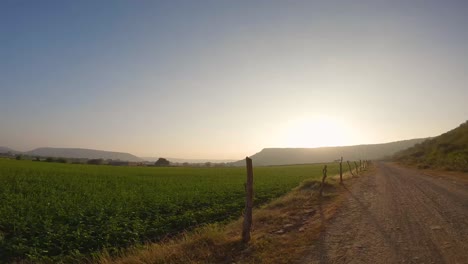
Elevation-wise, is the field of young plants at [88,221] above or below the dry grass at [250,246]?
below

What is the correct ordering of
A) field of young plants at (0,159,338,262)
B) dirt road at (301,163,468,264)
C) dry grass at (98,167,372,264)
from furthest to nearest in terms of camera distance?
field of young plants at (0,159,338,262), dry grass at (98,167,372,264), dirt road at (301,163,468,264)

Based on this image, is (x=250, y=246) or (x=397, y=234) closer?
(x=250, y=246)

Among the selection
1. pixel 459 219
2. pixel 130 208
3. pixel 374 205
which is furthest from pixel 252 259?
pixel 130 208

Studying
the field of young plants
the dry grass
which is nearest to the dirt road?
the dry grass

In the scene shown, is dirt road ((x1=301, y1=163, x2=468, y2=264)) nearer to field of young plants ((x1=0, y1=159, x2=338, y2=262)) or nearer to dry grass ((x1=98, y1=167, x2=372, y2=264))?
dry grass ((x1=98, y1=167, x2=372, y2=264))

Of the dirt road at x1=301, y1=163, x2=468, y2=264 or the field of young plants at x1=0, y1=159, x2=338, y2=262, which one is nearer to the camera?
the dirt road at x1=301, y1=163, x2=468, y2=264

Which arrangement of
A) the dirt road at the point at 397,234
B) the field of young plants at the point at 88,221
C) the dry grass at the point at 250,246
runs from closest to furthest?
1. the dirt road at the point at 397,234
2. the dry grass at the point at 250,246
3. the field of young plants at the point at 88,221

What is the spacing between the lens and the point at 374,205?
15.6 metres

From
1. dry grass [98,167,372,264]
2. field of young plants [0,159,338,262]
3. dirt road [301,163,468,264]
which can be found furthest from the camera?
field of young plants [0,159,338,262]

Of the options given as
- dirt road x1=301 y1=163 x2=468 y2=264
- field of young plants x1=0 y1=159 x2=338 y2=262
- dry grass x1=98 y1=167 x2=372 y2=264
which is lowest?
field of young plants x1=0 y1=159 x2=338 y2=262

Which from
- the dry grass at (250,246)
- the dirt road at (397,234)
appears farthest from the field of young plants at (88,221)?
the dirt road at (397,234)

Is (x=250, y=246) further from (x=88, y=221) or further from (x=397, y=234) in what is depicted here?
(x=88, y=221)

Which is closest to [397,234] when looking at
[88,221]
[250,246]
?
[250,246]

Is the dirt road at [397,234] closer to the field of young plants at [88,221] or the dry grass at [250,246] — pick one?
the dry grass at [250,246]
